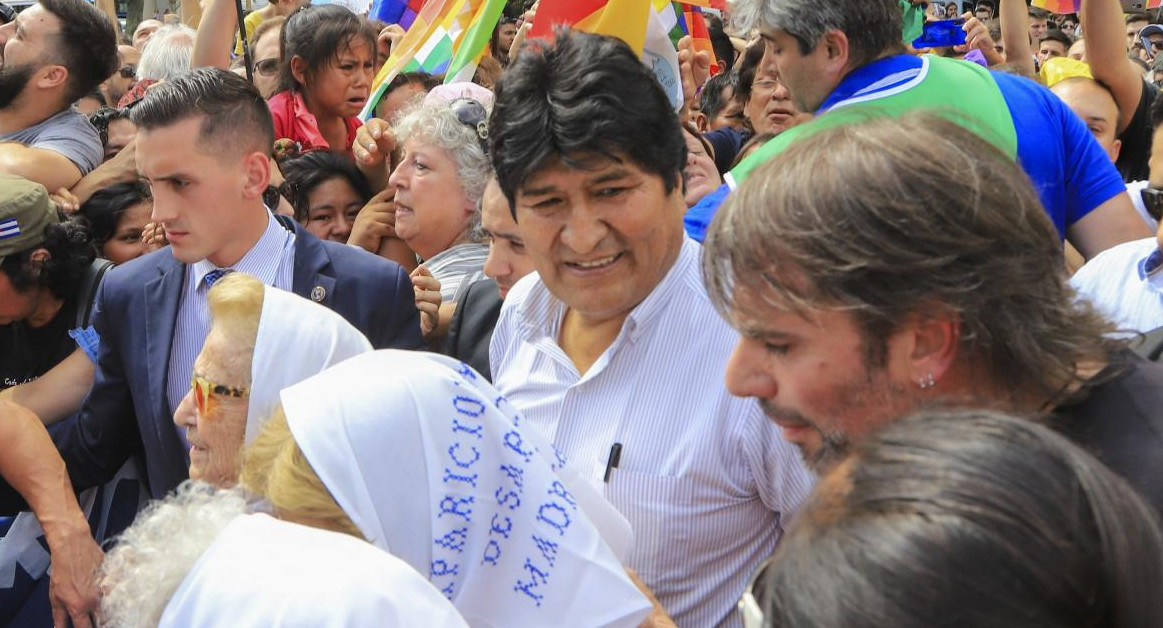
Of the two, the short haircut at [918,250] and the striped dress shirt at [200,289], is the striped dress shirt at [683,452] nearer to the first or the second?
the short haircut at [918,250]

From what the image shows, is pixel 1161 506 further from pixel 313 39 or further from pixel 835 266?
pixel 313 39

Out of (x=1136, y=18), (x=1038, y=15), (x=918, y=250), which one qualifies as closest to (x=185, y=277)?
(x=918, y=250)

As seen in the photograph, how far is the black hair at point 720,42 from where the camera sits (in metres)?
6.93

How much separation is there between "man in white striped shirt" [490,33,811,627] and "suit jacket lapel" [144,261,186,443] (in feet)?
3.21

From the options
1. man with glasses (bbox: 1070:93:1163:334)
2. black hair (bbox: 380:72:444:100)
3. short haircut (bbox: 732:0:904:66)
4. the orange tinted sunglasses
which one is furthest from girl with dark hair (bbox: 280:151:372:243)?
man with glasses (bbox: 1070:93:1163:334)

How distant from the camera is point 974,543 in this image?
872 millimetres

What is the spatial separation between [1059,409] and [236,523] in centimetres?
104

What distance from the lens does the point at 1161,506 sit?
1.25m

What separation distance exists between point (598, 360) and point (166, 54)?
4.71 meters

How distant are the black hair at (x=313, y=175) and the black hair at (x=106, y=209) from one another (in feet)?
1.70

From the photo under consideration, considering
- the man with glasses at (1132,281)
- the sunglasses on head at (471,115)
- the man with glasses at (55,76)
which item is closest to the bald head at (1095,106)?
the man with glasses at (1132,281)

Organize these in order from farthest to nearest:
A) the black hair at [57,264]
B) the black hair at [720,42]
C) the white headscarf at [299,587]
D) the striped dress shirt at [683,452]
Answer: the black hair at [720,42], the black hair at [57,264], the striped dress shirt at [683,452], the white headscarf at [299,587]

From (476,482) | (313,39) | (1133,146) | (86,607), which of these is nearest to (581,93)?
(476,482)

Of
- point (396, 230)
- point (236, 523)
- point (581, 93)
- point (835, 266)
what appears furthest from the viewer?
point (396, 230)
